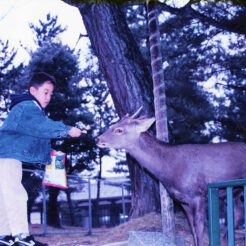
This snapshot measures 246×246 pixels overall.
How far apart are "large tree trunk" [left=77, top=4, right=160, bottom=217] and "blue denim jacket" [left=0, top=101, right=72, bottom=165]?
2.74m

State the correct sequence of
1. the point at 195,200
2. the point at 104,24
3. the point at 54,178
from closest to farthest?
the point at 54,178 < the point at 195,200 < the point at 104,24

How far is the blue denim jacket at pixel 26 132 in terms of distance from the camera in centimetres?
501

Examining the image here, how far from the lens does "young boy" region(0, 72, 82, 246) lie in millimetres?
4824

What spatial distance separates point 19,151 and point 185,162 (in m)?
2.60

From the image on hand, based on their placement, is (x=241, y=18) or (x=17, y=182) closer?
(x=17, y=182)

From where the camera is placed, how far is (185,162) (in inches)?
247

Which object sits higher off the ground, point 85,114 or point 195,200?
point 85,114

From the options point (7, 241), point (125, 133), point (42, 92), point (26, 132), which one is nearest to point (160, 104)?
point (125, 133)

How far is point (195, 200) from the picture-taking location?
5973mm

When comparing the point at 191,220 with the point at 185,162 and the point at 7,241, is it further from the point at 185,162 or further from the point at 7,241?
the point at 7,241

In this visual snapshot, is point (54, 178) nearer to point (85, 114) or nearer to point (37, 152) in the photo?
point (37, 152)

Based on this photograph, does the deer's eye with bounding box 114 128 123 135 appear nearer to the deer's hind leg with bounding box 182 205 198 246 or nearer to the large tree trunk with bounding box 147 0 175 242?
the large tree trunk with bounding box 147 0 175 242

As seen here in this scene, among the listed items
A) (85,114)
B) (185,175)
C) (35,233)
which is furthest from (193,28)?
(85,114)

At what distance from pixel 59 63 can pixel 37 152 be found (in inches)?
524
